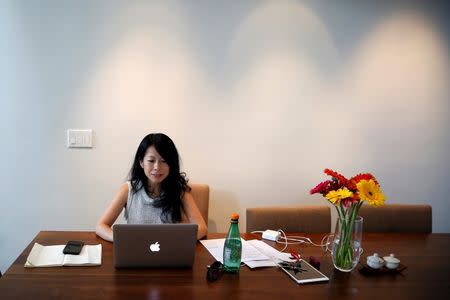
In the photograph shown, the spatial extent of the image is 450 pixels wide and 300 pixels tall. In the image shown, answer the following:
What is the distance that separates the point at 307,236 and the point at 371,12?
1710mm

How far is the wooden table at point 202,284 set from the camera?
1101mm

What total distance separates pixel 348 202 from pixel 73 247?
1109mm

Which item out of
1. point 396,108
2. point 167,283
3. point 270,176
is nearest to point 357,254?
point 167,283

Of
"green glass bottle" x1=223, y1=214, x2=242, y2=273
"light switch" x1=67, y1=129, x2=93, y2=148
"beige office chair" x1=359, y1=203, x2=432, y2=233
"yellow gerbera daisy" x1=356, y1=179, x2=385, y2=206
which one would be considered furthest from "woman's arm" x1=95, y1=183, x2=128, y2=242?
"beige office chair" x1=359, y1=203, x2=432, y2=233

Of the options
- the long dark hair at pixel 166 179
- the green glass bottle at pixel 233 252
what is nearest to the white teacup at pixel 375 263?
the green glass bottle at pixel 233 252

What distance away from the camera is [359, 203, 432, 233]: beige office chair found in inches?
79.9

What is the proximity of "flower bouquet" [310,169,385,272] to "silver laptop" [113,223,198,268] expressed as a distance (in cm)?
51

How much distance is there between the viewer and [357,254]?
1.34 meters

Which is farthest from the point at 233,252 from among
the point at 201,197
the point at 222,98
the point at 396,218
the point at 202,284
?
the point at 222,98

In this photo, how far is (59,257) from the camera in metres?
1.34

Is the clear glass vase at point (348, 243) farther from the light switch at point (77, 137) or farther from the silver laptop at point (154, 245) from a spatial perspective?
the light switch at point (77, 137)

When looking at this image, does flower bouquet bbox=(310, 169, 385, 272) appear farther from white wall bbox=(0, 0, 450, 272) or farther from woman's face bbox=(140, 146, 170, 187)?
white wall bbox=(0, 0, 450, 272)

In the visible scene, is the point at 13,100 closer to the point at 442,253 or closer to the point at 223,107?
the point at 223,107

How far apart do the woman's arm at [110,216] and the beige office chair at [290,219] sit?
680 millimetres
